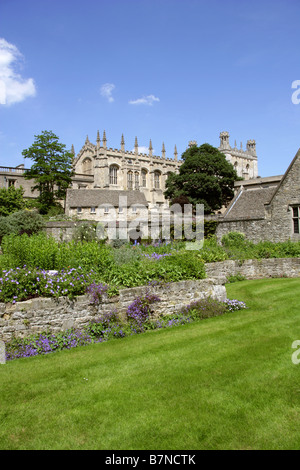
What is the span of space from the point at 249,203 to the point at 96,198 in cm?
2272

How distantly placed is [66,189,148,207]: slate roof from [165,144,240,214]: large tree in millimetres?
5656

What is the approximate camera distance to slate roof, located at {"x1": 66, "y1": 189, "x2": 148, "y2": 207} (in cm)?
4238

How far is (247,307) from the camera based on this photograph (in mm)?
9859

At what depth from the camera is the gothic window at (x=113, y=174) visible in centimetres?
6856

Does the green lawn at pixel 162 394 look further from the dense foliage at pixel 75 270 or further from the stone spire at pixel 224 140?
the stone spire at pixel 224 140

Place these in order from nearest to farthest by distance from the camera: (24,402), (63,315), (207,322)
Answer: (24,402) → (63,315) → (207,322)

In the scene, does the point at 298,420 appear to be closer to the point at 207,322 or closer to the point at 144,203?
the point at 207,322

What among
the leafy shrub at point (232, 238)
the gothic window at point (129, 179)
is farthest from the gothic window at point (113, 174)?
the leafy shrub at point (232, 238)

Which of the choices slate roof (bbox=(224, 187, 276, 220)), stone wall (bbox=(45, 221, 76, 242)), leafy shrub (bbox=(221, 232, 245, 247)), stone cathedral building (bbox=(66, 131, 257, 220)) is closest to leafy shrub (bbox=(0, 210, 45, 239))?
stone wall (bbox=(45, 221, 76, 242))

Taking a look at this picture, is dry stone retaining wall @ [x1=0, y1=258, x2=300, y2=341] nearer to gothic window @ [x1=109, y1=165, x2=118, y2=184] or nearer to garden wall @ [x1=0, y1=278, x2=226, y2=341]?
garden wall @ [x1=0, y1=278, x2=226, y2=341]

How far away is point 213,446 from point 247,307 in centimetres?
666

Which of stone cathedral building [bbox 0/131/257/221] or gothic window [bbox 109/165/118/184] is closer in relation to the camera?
stone cathedral building [bbox 0/131/257/221]

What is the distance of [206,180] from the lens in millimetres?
44062
